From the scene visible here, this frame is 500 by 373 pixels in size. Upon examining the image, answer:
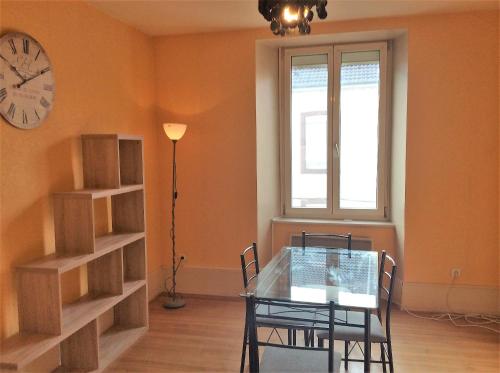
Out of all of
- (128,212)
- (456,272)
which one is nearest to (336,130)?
(456,272)

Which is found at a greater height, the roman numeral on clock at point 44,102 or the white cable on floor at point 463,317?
the roman numeral on clock at point 44,102

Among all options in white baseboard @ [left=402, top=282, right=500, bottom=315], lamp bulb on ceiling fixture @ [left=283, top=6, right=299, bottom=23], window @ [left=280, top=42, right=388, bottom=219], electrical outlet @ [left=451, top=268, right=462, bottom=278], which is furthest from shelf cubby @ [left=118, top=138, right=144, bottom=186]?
electrical outlet @ [left=451, top=268, right=462, bottom=278]

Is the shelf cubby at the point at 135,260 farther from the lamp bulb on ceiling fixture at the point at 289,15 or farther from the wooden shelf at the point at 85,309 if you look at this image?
the lamp bulb on ceiling fixture at the point at 289,15

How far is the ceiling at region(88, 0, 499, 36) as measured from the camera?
3.21m

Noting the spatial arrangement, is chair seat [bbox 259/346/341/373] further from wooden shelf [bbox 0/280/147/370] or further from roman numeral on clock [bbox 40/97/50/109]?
roman numeral on clock [bbox 40/97/50/109]

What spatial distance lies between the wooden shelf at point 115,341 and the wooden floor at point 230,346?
0.05 meters

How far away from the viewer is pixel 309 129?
14.0 ft

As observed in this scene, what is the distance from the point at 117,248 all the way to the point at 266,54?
237 cm

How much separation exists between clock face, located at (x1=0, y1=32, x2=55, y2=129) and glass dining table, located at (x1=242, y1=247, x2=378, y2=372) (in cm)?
169

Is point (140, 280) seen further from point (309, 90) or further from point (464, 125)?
point (464, 125)

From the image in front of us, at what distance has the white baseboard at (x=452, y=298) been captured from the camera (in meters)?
3.59

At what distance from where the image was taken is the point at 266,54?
13.4 feet

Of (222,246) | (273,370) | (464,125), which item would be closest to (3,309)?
(273,370)

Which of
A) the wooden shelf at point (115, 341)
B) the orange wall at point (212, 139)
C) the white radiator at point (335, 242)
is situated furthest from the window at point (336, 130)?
the wooden shelf at point (115, 341)
